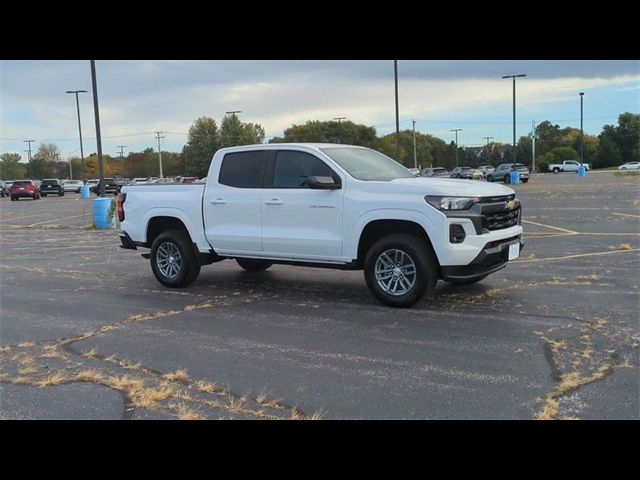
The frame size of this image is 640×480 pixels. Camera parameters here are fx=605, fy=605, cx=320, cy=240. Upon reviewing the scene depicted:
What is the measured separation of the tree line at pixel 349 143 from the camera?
80438 mm

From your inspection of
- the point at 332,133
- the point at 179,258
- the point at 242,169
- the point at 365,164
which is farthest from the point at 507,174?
the point at 332,133

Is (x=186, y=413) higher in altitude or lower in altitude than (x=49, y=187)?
lower

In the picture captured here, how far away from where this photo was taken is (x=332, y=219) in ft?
23.3

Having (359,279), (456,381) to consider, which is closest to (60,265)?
(359,279)

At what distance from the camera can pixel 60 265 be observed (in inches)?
437

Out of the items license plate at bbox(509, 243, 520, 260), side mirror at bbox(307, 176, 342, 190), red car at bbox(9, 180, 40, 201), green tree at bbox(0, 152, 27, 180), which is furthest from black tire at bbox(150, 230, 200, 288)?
green tree at bbox(0, 152, 27, 180)

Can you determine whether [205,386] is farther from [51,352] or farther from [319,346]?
[51,352]

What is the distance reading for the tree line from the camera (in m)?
80.4

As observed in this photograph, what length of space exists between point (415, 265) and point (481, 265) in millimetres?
702

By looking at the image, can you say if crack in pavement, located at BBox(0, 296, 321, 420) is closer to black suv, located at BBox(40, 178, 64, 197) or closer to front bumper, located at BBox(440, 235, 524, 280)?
front bumper, located at BBox(440, 235, 524, 280)

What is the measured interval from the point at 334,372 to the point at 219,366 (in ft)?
3.19

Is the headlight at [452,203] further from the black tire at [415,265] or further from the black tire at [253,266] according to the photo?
the black tire at [253,266]

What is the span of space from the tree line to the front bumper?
61.8 meters

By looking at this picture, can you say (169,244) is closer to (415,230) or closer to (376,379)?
(415,230)
